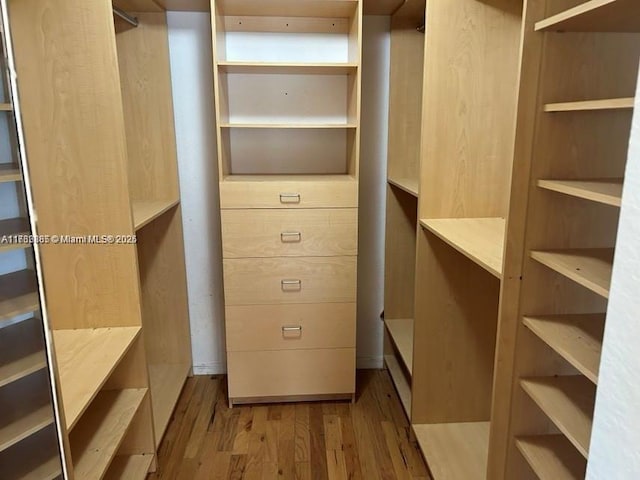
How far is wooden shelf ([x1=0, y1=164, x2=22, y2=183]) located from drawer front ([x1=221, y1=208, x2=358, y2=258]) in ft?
4.02

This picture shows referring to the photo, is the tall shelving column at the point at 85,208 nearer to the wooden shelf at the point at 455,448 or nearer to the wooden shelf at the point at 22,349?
the wooden shelf at the point at 22,349

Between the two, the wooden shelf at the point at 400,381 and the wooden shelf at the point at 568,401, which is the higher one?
the wooden shelf at the point at 568,401

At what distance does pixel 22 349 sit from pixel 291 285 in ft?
4.37

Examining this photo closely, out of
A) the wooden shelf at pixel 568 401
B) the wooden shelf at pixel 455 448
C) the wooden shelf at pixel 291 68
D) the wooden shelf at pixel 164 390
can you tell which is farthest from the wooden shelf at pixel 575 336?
the wooden shelf at pixel 164 390

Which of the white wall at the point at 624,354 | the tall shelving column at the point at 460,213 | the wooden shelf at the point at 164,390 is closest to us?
the white wall at the point at 624,354

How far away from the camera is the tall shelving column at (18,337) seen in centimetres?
93

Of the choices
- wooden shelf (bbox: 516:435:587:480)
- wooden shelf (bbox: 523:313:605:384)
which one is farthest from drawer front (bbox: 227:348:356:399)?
wooden shelf (bbox: 523:313:605:384)

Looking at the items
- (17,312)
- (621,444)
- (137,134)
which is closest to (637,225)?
(621,444)

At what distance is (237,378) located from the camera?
7.73 ft

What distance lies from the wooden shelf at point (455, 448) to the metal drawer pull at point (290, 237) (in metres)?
0.98

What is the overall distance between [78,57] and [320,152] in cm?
121

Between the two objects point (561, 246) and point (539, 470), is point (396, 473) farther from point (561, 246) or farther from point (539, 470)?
point (561, 246)

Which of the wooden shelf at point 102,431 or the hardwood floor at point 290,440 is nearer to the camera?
the wooden shelf at point 102,431

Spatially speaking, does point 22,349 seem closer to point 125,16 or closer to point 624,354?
point 624,354
